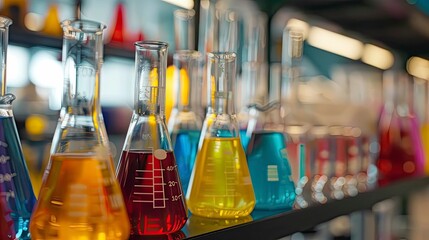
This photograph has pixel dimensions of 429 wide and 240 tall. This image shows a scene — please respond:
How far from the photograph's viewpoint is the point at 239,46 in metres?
1.55

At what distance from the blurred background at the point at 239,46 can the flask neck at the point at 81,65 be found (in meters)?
0.63

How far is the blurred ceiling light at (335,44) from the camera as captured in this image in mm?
2365

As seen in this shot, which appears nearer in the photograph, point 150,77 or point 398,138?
point 150,77

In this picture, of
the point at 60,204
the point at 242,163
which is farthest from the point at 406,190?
the point at 60,204

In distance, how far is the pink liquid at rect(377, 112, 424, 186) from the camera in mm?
1537

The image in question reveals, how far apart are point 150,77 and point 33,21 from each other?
112 cm

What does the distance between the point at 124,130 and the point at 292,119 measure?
939 mm

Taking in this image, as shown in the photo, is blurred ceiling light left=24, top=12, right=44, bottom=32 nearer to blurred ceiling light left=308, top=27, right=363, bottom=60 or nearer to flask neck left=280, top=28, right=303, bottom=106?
flask neck left=280, top=28, right=303, bottom=106

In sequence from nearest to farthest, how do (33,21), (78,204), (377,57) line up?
(78,204) < (33,21) < (377,57)

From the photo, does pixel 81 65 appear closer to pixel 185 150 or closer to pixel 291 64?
pixel 185 150

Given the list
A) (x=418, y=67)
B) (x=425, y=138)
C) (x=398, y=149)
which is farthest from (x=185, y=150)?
(x=418, y=67)

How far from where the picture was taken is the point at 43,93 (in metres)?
1.78

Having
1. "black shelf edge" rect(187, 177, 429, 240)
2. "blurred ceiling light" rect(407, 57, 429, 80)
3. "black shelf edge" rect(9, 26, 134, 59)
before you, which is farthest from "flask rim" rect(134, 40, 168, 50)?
"blurred ceiling light" rect(407, 57, 429, 80)

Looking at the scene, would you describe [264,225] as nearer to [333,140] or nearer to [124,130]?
[333,140]
